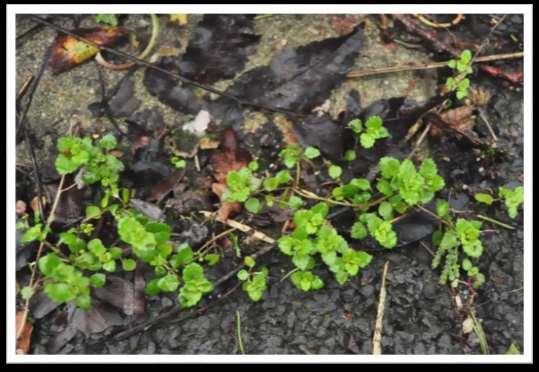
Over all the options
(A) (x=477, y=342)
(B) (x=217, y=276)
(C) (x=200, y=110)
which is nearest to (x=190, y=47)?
(C) (x=200, y=110)

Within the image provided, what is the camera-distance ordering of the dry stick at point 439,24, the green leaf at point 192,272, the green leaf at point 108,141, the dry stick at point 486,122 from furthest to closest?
the dry stick at point 439,24 → the dry stick at point 486,122 → the green leaf at point 108,141 → the green leaf at point 192,272

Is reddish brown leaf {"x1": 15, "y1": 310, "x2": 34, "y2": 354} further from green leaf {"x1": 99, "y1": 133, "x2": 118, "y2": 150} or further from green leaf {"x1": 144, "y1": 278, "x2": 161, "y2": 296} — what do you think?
green leaf {"x1": 99, "y1": 133, "x2": 118, "y2": 150}

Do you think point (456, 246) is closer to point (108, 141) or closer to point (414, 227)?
point (414, 227)

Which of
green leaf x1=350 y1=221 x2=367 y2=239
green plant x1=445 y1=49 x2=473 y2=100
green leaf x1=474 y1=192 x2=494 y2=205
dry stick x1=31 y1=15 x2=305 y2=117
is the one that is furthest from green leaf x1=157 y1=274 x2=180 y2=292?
green plant x1=445 y1=49 x2=473 y2=100

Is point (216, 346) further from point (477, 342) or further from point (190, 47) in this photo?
point (190, 47)

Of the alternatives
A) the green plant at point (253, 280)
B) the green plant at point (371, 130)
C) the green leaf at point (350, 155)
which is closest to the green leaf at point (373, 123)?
the green plant at point (371, 130)

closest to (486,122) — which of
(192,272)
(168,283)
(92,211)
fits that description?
(192,272)

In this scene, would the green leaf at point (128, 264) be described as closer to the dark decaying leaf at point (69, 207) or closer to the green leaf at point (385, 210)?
the dark decaying leaf at point (69, 207)
